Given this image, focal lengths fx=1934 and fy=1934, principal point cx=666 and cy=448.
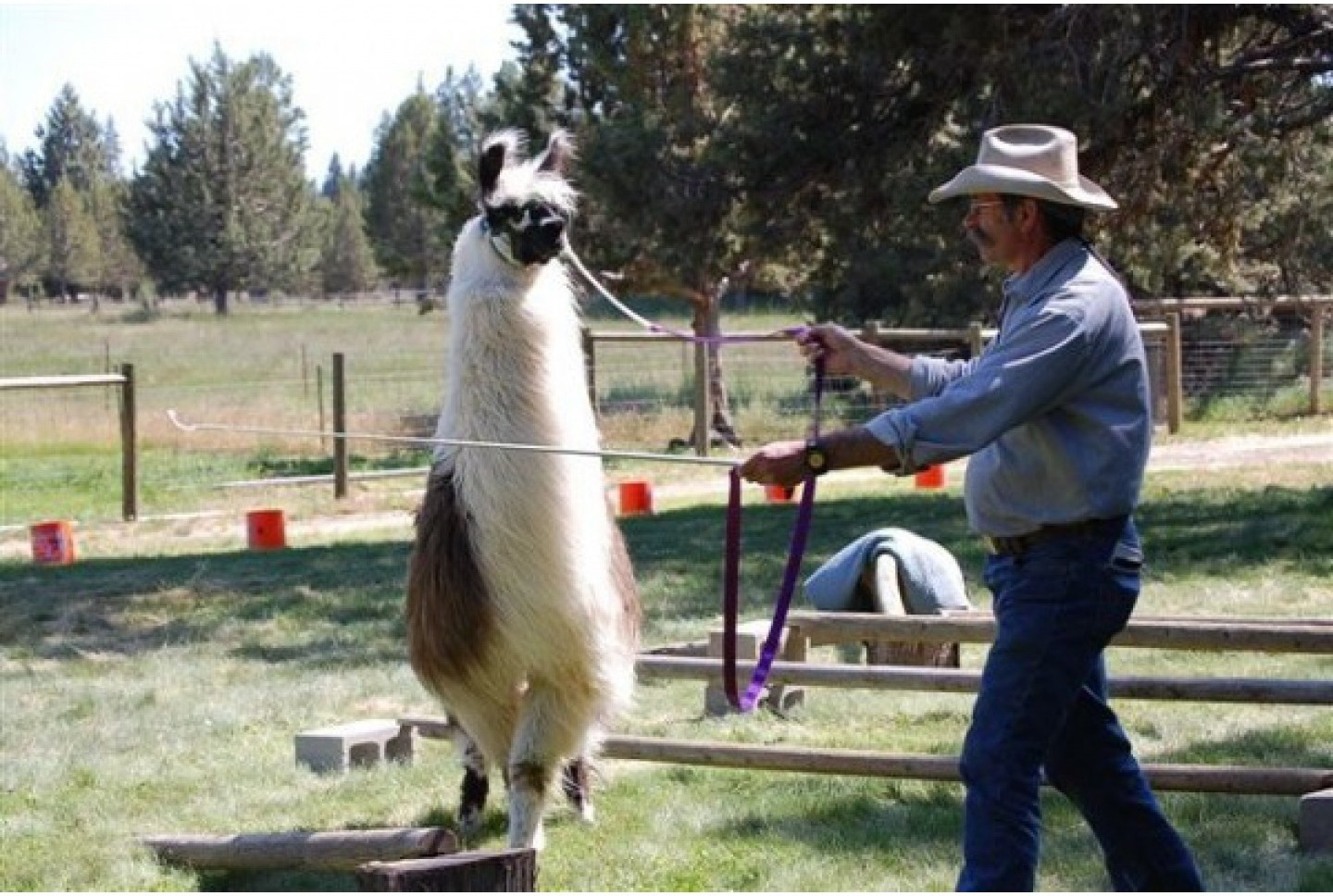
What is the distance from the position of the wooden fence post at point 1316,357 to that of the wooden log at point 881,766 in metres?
22.6

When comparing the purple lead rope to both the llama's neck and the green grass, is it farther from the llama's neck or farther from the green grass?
the llama's neck

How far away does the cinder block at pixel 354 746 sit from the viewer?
319 inches

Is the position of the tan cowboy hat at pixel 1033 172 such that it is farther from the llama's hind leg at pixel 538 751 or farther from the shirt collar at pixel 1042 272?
the llama's hind leg at pixel 538 751

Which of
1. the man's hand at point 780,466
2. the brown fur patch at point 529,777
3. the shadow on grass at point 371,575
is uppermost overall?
the man's hand at point 780,466

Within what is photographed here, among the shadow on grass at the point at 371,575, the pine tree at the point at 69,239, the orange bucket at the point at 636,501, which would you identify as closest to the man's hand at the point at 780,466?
the shadow on grass at the point at 371,575

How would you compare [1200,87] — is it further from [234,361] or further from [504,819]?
[234,361]

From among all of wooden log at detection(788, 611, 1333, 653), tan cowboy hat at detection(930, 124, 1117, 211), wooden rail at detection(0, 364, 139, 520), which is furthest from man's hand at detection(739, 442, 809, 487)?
wooden rail at detection(0, 364, 139, 520)

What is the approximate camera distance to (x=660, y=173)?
19.2 meters

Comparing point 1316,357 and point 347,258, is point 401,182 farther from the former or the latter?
point 1316,357

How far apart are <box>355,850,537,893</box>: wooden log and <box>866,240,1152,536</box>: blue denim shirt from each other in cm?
133

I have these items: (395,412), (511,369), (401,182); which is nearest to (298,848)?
(511,369)

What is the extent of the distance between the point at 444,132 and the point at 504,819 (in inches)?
1151

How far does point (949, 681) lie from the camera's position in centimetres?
739

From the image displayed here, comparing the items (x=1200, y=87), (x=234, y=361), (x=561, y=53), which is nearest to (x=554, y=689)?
(x=1200, y=87)
